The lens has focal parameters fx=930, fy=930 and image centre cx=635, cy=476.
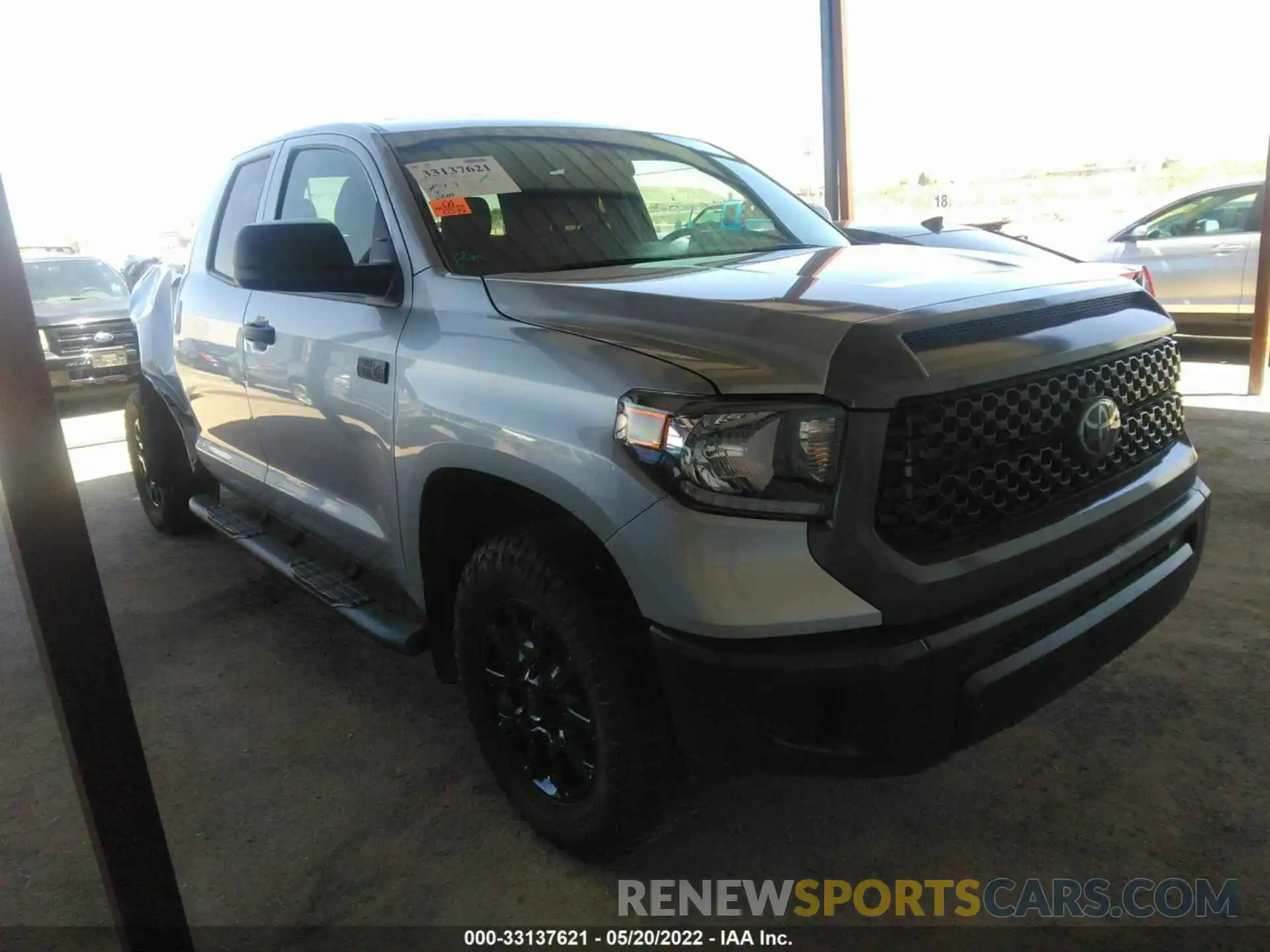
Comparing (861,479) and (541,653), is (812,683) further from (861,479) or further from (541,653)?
(541,653)

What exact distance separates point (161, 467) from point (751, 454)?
4055 mm

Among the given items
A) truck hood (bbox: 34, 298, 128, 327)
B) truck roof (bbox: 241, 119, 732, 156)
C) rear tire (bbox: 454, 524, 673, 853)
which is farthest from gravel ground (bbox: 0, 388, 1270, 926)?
truck hood (bbox: 34, 298, 128, 327)

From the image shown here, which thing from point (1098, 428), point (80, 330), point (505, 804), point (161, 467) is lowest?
point (505, 804)

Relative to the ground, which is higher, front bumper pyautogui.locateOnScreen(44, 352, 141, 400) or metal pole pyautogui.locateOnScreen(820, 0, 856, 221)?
metal pole pyautogui.locateOnScreen(820, 0, 856, 221)

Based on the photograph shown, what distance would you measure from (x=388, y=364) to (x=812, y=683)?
57.0 inches

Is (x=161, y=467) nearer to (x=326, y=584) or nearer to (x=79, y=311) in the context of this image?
(x=326, y=584)

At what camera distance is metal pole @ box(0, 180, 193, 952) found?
5.08ft

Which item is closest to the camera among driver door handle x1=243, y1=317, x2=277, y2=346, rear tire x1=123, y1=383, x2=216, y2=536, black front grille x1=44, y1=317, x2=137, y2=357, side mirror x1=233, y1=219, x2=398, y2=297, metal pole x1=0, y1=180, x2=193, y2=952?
metal pole x1=0, y1=180, x2=193, y2=952

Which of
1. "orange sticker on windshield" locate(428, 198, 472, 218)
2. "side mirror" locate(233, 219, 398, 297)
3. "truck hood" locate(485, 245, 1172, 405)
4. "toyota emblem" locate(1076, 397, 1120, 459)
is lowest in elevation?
"toyota emblem" locate(1076, 397, 1120, 459)

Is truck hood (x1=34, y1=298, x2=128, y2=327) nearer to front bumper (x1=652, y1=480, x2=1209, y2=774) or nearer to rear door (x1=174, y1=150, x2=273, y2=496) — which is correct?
rear door (x1=174, y1=150, x2=273, y2=496)

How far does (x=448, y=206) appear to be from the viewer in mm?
2643

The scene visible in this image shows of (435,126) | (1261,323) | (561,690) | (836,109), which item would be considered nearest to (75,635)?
(561,690)

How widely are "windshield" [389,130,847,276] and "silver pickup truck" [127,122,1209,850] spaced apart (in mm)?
12

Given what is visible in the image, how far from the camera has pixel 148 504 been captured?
520 cm
